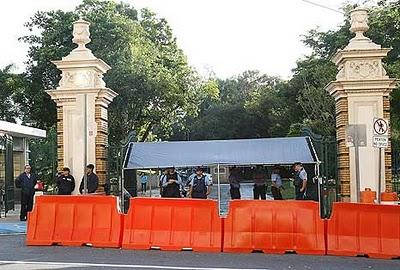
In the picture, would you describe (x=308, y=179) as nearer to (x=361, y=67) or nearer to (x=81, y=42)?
(x=361, y=67)

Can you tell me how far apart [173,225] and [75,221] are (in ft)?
6.40

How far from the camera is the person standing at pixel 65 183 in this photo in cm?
1565

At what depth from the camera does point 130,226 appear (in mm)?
12250

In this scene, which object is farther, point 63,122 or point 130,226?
point 63,122

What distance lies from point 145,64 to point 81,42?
2102cm

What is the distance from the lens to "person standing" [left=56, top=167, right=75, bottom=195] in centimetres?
1565

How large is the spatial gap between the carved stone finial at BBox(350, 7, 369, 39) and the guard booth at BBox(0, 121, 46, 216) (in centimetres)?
1159

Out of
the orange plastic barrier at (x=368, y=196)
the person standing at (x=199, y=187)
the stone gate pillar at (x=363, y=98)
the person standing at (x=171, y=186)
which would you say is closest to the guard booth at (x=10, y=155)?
the person standing at (x=171, y=186)

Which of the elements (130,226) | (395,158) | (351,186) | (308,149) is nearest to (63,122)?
(130,226)

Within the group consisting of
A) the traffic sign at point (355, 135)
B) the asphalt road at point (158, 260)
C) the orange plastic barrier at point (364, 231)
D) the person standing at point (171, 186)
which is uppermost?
the traffic sign at point (355, 135)

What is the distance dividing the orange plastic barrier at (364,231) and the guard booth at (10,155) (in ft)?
39.1

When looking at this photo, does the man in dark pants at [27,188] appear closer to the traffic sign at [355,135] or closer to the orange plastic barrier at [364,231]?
the traffic sign at [355,135]

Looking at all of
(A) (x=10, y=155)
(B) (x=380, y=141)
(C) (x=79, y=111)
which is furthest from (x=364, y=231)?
(A) (x=10, y=155)

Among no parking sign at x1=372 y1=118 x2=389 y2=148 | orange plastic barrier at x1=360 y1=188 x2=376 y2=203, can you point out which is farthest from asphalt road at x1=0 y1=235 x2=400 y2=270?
orange plastic barrier at x1=360 y1=188 x2=376 y2=203
